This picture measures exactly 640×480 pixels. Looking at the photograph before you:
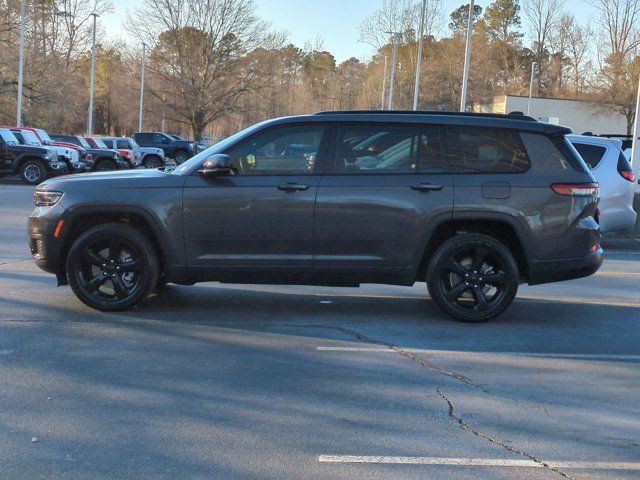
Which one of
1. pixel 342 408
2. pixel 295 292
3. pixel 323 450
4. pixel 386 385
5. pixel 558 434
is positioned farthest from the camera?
pixel 295 292

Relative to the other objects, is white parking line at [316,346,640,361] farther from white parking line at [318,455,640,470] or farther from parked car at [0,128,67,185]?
parked car at [0,128,67,185]

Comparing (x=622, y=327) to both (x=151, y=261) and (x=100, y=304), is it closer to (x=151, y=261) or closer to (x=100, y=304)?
(x=151, y=261)

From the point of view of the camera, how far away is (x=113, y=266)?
290 inches

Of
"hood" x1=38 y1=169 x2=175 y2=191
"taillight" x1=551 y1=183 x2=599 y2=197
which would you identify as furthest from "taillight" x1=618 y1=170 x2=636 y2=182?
"hood" x1=38 y1=169 x2=175 y2=191

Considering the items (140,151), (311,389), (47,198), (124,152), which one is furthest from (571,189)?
(140,151)

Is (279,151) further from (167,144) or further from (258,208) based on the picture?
(167,144)

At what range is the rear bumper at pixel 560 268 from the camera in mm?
7312

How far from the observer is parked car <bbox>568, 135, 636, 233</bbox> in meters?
12.3

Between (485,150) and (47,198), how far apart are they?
4.16 meters

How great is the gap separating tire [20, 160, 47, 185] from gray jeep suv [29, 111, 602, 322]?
18.4 metres

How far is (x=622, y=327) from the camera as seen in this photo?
757 cm

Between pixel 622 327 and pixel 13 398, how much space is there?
5.54 meters

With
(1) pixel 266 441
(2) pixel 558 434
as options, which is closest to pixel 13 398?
(1) pixel 266 441

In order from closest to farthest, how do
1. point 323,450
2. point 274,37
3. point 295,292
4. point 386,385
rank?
point 323,450
point 386,385
point 295,292
point 274,37
